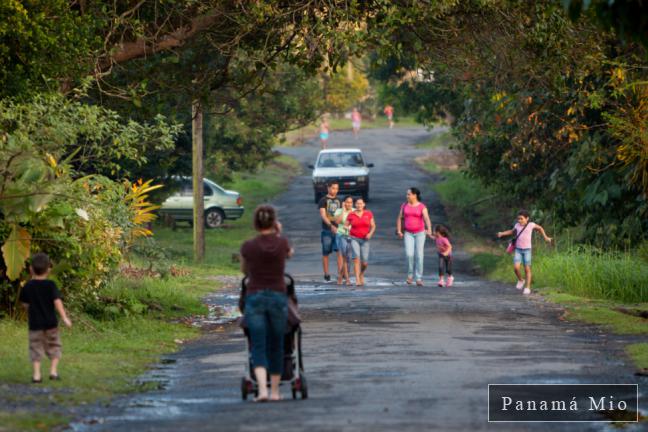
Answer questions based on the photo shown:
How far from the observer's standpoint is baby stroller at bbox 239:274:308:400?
36.7 feet

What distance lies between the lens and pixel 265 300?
36.2 ft

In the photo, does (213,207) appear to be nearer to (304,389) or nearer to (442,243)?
(442,243)

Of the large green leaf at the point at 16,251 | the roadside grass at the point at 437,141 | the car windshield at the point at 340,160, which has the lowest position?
the large green leaf at the point at 16,251

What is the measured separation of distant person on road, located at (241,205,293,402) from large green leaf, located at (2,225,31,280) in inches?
225

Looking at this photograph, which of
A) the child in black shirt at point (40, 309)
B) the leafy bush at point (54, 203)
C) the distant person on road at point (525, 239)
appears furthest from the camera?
the distant person on road at point (525, 239)

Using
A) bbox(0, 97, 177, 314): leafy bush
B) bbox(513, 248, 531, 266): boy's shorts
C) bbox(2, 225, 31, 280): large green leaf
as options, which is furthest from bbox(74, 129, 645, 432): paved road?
bbox(2, 225, 31, 280): large green leaf

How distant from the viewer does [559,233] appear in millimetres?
35531

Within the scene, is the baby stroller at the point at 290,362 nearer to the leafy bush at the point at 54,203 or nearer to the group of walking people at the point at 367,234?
the leafy bush at the point at 54,203

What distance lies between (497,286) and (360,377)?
13.3 metres

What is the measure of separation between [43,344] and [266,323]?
255 cm

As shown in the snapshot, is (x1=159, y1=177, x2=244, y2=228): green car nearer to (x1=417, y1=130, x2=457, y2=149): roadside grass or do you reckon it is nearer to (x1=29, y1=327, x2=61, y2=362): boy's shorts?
(x1=417, y1=130, x2=457, y2=149): roadside grass

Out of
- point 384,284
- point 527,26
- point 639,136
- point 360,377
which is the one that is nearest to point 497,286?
point 384,284

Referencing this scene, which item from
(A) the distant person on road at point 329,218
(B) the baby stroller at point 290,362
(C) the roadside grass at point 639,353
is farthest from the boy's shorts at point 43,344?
(A) the distant person on road at point 329,218

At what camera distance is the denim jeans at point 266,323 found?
11.0m
